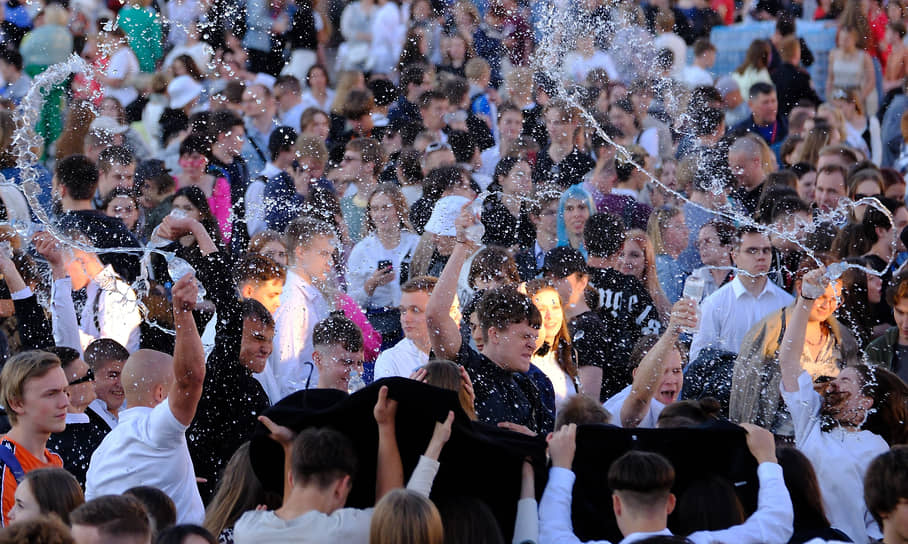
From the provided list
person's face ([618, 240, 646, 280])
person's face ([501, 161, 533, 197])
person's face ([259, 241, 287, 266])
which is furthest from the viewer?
person's face ([501, 161, 533, 197])

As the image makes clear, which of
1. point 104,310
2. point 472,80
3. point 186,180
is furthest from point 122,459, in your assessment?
point 472,80

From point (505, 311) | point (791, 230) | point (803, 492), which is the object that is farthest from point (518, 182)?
point (803, 492)

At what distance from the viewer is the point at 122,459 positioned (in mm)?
5113

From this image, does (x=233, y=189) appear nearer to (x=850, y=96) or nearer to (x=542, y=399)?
(x=542, y=399)

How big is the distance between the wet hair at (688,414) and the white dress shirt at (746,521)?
1.44 feet

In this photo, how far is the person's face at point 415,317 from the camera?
6.86 m

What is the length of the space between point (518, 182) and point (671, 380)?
3.43 meters

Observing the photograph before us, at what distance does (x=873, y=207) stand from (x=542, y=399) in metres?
3.78

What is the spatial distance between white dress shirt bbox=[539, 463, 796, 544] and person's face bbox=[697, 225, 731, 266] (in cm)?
391

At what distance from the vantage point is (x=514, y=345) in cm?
580

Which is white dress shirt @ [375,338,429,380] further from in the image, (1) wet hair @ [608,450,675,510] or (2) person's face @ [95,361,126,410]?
(1) wet hair @ [608,450,675,510]

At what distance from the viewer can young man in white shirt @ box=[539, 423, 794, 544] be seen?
4.34 meters

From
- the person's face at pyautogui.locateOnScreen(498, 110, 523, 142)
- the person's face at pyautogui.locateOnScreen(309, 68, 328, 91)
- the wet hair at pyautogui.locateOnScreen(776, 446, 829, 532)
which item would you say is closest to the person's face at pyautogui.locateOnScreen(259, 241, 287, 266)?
the wet hair at pyautogui.locateOnScreen(776, 446, 829, 532)

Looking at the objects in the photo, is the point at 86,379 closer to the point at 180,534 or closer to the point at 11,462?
the point at 11,462
